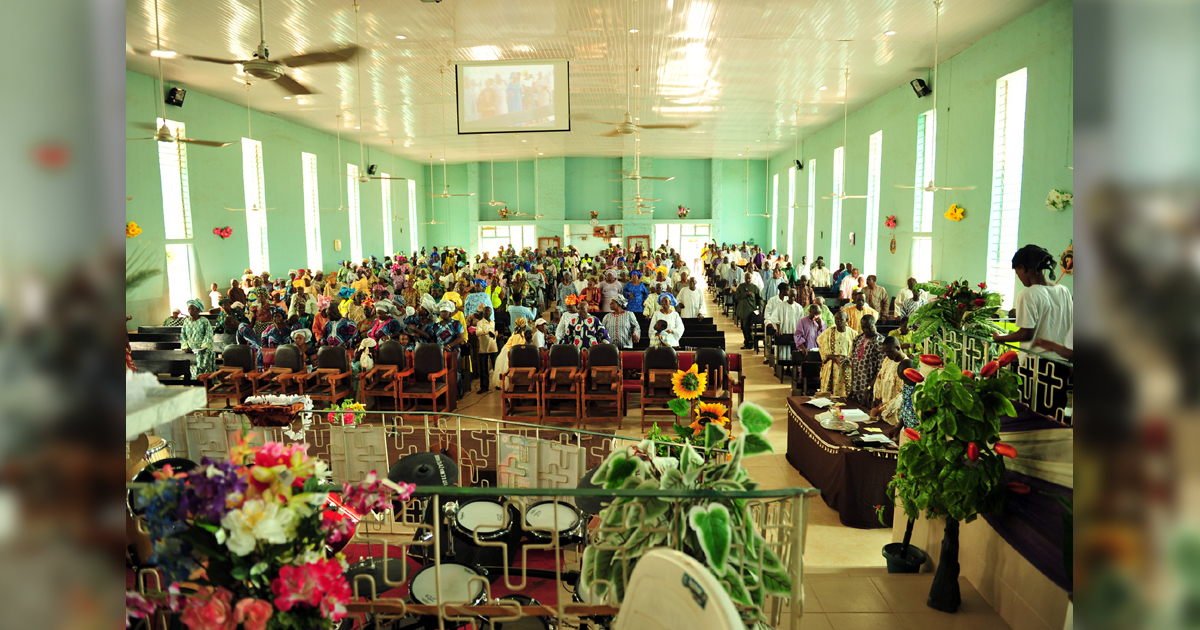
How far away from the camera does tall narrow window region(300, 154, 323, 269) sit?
18.4 metres

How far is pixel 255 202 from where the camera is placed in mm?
15711

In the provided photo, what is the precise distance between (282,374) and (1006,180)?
10.6 m

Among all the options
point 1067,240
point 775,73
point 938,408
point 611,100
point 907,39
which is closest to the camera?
point 938,408

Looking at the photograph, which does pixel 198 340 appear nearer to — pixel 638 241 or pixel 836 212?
pixel 836 212

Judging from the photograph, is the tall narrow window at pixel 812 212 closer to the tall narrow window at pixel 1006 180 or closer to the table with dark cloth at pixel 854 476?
the tall narrow window at pixel 1006 180

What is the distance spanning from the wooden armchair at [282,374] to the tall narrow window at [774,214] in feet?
69.9

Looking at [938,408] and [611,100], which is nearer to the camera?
[938,408]

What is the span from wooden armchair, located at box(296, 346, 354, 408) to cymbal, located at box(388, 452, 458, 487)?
14.2ft

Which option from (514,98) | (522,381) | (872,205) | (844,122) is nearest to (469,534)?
(522,381)

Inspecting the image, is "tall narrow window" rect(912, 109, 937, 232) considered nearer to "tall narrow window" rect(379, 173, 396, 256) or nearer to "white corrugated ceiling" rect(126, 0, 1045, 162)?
"white corrugated ceiling" rect(126, 0, 1045, 162)
